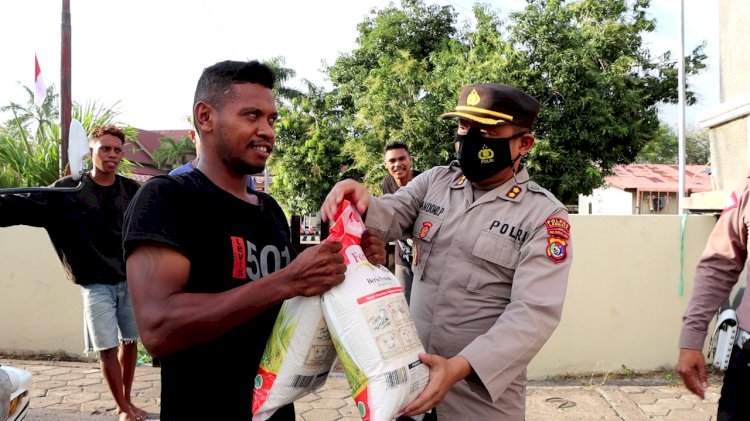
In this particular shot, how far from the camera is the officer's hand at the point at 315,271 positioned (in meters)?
1.41

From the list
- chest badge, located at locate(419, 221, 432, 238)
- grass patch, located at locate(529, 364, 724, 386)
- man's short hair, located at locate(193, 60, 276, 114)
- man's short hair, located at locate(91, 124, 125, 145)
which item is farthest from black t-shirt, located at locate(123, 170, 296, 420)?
grass patch, located at locate(529, 364, 724, 386)

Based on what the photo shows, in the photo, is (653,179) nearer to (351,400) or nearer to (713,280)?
(351,400)

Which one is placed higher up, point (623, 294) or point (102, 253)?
point (102, 253)

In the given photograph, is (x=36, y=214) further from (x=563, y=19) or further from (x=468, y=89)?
(x=563, y=19)

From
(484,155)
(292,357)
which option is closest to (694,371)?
(484,155)

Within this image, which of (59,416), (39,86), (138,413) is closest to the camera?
(138,413)

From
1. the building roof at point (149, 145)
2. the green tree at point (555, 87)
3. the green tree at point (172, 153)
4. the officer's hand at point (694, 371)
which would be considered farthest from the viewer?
the building roof at point (149, 145)

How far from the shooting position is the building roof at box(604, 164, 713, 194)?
110 ft

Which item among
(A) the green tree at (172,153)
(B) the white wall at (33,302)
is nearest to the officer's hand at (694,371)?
(B) the white wall at (33,302)

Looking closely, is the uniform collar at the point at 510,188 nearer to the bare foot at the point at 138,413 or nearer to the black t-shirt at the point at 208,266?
the black t-shirt at the point at 208,266

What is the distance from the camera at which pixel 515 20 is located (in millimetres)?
14484

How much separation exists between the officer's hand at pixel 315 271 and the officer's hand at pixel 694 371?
1655 millimetres

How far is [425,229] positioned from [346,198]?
0.35 meters

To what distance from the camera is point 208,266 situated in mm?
1506
